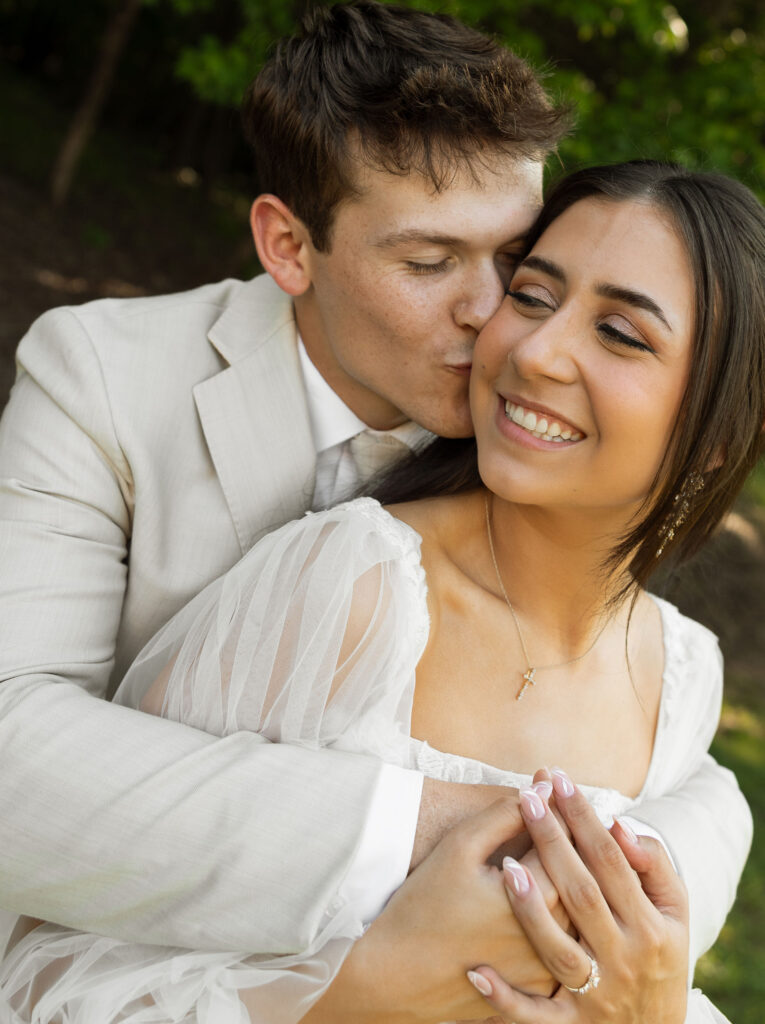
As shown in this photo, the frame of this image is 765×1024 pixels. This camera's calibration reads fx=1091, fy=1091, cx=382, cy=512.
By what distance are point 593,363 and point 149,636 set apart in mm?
1297

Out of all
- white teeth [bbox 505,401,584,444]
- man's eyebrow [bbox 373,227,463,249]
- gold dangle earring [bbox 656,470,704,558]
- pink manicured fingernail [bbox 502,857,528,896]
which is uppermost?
man's eyebrow [bbox 373,227,463,249]

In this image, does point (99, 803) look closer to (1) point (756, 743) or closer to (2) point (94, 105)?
(1) point (756, 743)

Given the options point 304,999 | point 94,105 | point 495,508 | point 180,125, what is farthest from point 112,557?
point 180,125

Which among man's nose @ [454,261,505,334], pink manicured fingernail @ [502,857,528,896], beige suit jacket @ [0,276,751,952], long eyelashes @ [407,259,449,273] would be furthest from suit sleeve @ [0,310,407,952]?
long eyelashes @ [407,259,449,273]

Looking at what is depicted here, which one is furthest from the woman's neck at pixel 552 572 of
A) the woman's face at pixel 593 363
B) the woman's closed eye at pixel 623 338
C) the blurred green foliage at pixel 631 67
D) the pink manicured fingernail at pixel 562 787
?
the blurred green foliage at pixel 631 67

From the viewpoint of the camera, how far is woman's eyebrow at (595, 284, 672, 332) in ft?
7.36

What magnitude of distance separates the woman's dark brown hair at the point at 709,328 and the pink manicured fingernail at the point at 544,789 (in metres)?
0.69

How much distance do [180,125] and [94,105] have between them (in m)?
9.05

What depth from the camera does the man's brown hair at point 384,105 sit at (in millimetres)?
2744

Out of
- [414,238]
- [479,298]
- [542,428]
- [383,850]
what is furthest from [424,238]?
[383,850]

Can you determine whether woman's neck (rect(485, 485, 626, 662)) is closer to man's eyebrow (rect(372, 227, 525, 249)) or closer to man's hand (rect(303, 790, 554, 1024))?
man's eyebrow (rect(372, 227, 525, 249))

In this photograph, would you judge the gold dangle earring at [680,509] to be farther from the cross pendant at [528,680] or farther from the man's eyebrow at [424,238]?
the man's eyebrow at [424,238]

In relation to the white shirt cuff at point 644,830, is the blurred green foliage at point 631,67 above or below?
above

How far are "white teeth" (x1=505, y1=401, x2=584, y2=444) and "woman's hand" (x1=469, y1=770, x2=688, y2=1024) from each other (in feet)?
2.35
